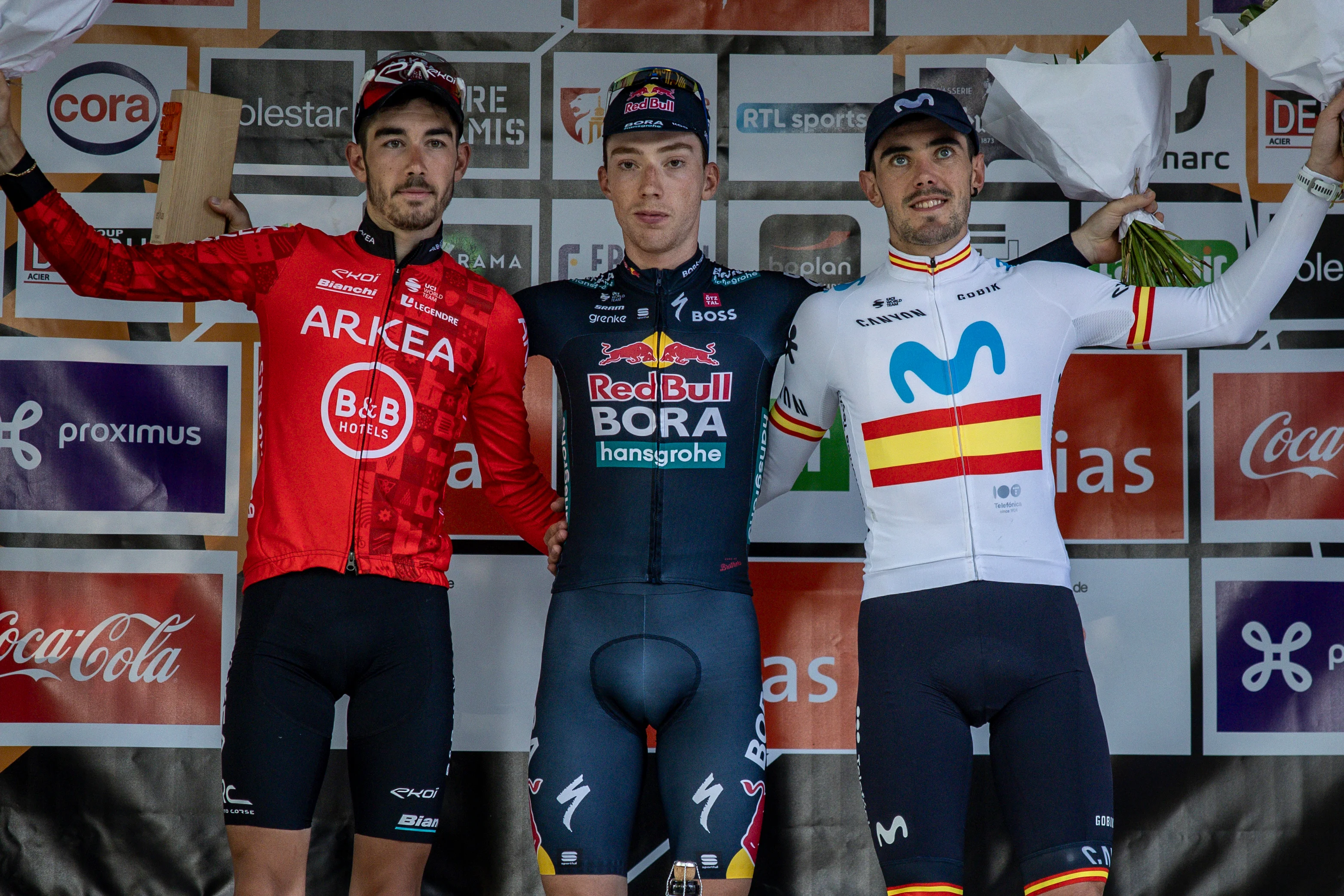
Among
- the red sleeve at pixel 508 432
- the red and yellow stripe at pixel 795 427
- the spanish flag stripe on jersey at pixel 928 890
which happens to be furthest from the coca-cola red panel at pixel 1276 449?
the red sleeve at pixel 508 432

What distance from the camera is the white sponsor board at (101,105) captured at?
3.06m

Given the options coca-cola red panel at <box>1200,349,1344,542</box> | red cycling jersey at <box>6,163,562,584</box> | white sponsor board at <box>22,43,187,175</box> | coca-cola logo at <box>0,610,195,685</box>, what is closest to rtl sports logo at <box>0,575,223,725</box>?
coca-cola logo at <box>0,610,195,685</box>

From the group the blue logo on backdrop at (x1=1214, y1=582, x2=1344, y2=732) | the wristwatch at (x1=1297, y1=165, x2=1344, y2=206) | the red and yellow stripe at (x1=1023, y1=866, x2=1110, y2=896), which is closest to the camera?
the red and yellow stripe at (x1=1023, y1=866, x2=1110, y2=896)

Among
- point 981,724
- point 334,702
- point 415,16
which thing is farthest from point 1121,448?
point 415,16

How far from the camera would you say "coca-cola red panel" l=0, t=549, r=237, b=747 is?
302 centimetres

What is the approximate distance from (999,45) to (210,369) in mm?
2311

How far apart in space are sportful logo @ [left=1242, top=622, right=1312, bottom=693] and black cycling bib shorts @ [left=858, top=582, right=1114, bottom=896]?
46.4 inches

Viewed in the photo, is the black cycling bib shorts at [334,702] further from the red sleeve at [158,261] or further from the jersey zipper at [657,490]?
the red sleeve at [158,261]

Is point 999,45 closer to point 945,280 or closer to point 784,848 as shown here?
point 945,280

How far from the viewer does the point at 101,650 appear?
3020mm

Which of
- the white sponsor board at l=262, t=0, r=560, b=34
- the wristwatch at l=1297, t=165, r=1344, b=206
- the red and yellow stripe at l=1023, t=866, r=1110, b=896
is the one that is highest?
the white sponsor board at l=262, t=0, r=560, b=34

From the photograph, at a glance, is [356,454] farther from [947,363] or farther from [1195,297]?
[1195,297]

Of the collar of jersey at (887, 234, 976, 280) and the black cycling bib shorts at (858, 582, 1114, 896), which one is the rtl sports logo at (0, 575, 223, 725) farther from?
the collar of jersey at (887, 234, 976, 280)

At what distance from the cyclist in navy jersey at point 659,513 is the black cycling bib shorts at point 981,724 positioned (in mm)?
266
